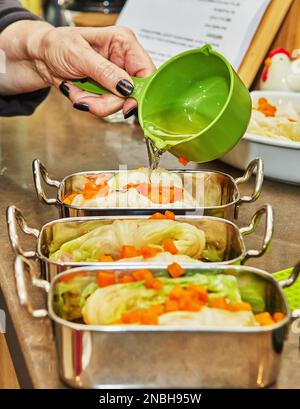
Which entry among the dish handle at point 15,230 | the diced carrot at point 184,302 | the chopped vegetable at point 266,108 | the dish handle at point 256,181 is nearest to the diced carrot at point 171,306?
the diced carrot at point 184,302

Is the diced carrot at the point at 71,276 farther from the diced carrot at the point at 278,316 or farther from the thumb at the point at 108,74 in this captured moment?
the thumb at the point at 108,74

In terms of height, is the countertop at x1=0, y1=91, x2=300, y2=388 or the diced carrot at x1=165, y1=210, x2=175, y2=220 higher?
the diced carrot at x1=165, y1=210, x2=175, y2=220

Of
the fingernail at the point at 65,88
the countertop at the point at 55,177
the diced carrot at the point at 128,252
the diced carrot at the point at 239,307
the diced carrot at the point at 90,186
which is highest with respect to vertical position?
the diced carrot at the point at 239,307

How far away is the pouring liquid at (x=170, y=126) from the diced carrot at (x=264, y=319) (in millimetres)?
437

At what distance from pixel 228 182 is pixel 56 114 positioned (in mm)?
877

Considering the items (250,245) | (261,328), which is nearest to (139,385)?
(261,328)

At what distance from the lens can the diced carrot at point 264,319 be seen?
741 mm

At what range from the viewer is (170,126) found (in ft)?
3.91

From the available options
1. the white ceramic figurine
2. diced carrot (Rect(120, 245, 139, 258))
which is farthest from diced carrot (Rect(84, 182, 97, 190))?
the white ceramic figurine

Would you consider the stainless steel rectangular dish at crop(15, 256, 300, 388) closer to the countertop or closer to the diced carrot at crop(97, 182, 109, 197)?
the countertop

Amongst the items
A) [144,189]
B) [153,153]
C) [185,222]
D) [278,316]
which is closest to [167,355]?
[278,316]

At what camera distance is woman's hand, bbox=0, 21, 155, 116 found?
1.18 metres

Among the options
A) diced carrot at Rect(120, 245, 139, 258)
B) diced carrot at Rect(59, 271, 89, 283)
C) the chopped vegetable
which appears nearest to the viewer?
diced carrot at Rect(59, 271, 89, 283)
